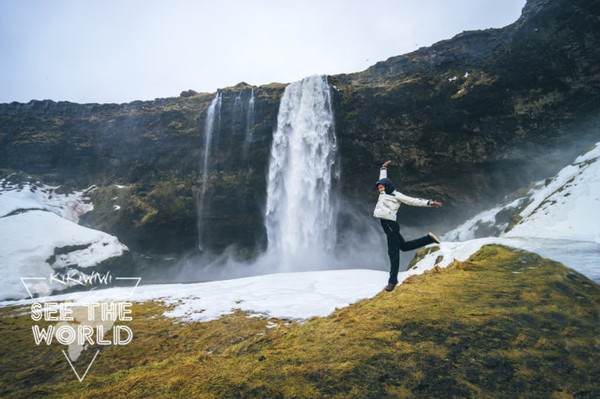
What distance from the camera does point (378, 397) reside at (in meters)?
1.40

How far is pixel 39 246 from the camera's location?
15.8 meters

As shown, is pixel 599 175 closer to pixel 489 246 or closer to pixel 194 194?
pixel 489 246

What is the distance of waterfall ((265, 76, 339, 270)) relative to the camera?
A: 21.3 m

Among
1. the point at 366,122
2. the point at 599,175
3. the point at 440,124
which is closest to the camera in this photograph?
the point at 599,175

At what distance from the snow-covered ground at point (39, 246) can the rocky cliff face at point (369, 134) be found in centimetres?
521

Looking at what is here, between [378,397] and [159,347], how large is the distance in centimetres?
308

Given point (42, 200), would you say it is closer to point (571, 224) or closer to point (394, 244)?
point (394, 244)

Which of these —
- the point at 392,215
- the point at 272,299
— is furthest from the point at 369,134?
the point at 272,299

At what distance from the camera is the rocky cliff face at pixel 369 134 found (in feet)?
54.1

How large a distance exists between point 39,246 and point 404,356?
70.1 ft

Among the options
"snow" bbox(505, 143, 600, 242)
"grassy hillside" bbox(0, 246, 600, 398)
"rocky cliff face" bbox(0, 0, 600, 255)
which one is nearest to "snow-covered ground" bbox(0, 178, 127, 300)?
"rocky cliff face" bbox(0, 0, 600, 255)

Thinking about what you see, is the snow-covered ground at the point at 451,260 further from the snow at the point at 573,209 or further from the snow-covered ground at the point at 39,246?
the snow-covered ground at the point at 39,246

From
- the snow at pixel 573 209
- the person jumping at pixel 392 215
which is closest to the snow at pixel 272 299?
the person jumping at pixel 392 215

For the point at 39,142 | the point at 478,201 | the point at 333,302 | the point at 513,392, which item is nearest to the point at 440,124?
the point at 478,201
